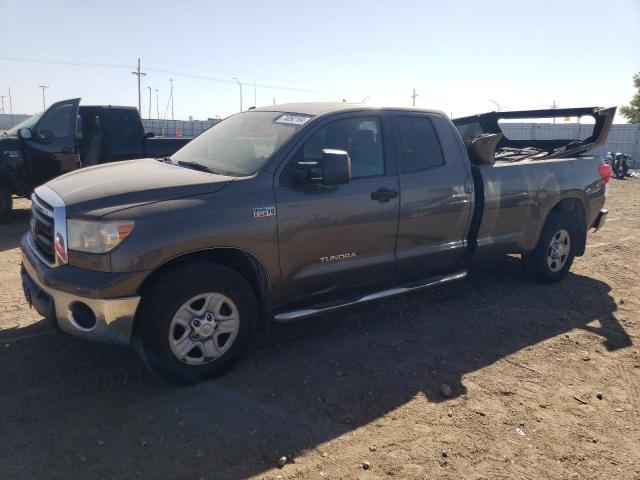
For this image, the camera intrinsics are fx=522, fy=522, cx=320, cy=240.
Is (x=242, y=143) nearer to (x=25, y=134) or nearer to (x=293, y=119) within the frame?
(x=293, y=119)

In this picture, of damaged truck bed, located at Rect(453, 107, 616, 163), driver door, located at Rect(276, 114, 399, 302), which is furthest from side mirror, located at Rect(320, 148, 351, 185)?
damaged truck bed, located at Rect(453, 107, 616, 163)

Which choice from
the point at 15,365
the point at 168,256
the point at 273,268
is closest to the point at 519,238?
the point at 273,268

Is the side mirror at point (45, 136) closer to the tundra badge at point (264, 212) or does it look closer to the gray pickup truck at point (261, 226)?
the gray pickup truck at point (261, 226)

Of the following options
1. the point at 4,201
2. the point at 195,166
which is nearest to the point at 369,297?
the point at 195,166

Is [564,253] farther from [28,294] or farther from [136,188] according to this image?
[28,294]

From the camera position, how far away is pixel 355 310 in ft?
16.5

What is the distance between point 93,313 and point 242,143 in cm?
178

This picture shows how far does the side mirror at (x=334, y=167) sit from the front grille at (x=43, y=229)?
1827 millimetres

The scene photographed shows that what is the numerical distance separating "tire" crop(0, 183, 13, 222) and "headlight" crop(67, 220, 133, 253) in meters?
6.39

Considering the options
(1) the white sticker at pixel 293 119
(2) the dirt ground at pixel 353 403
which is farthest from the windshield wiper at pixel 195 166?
(2) the dirt ground at pixel 353 403

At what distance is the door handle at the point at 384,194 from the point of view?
13.8 feet

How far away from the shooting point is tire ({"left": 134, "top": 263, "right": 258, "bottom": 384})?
3.27 m

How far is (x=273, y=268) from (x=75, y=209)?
1.34m

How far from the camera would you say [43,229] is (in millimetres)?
3559
